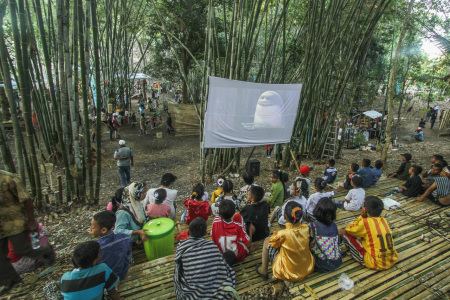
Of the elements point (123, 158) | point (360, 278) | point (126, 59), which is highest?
point (126, 59)

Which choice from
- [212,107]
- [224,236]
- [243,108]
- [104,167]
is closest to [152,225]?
[224,236]

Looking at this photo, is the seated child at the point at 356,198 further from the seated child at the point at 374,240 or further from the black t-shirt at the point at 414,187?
the seated child at the point at 374,240

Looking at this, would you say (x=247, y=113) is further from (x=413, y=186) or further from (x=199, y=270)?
(x=199, y=270)

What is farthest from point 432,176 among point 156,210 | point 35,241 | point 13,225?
point 13,225

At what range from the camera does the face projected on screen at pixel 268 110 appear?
→ 167 inches

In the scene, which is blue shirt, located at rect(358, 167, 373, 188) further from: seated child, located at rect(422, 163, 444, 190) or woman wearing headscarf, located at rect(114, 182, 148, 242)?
woman wearing headscarf, located at rect(114, 182, 148, 242)

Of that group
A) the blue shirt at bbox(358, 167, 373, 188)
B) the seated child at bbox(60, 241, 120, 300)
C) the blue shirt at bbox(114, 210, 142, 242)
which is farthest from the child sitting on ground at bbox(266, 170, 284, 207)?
the seated child at bbox(60, 241, 120, 300)

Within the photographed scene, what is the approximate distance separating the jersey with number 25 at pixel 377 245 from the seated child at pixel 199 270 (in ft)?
3.82

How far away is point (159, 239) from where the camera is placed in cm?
215

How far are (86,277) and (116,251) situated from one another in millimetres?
339

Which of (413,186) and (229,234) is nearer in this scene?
(229,234)

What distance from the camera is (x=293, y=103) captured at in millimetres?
4570

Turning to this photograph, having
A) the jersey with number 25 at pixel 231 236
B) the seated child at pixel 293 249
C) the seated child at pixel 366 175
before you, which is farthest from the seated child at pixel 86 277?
the seated child at pixel 366 175

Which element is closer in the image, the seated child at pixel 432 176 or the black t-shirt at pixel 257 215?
the black t-shirt at pixel 257 215
